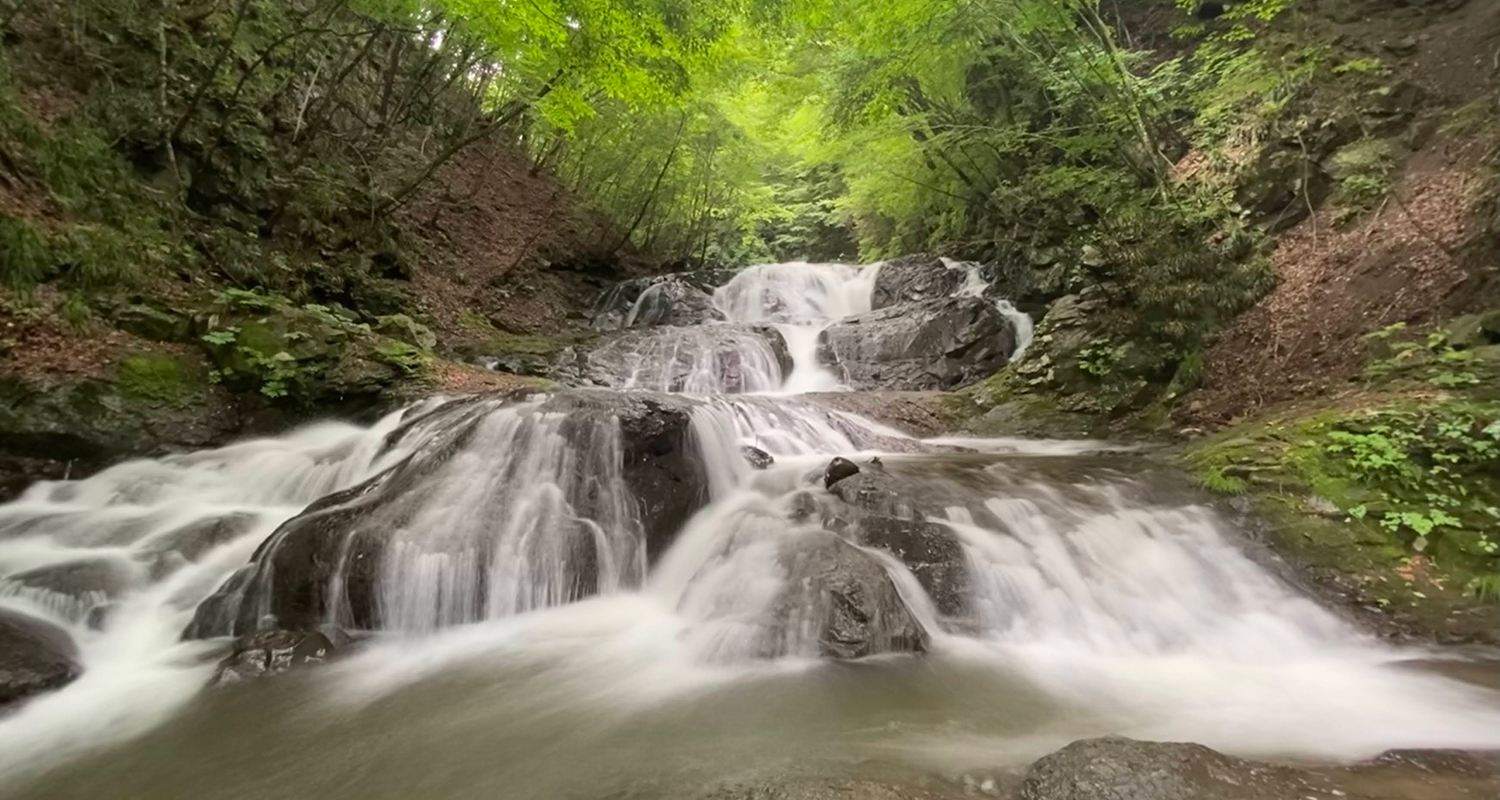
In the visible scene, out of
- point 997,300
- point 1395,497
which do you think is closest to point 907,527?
point 1395,497

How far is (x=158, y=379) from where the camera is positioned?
22.1 ft

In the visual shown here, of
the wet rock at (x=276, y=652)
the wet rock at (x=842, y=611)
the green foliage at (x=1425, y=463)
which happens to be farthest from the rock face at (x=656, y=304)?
the green foliage at (x=1425, y=463)

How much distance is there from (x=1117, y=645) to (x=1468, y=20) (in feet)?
33.1

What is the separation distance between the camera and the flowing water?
3064 mm

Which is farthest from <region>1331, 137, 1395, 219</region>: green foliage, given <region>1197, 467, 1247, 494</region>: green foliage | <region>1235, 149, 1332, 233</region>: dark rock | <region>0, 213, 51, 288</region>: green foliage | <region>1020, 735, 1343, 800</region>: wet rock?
<region>0, 213, 51, 288</region>: green foliage

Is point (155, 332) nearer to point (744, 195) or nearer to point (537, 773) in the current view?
point (537, 773)

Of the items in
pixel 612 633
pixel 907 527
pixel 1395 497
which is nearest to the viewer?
pixel 612 633

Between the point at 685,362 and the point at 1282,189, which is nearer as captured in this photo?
the point at 1282,189

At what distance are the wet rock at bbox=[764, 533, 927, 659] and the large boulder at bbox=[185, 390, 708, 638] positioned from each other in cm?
155

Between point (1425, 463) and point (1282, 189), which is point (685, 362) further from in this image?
point (1425, 463)

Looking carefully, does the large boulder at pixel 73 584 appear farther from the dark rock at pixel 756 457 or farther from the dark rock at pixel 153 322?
the dark rock at pixel 756 457

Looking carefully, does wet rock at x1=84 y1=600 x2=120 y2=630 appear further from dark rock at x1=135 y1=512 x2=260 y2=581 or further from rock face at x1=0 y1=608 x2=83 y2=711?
dark rock at x1=135 y1=512 x2=260 y2=581

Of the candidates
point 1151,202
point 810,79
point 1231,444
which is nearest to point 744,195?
point 810,79

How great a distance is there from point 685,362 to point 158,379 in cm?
716
